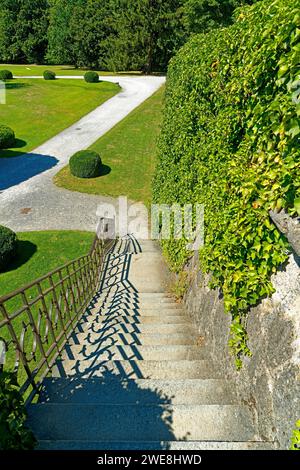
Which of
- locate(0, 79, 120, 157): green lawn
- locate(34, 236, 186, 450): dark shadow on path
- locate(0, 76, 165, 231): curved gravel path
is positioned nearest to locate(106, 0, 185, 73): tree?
locate(0, 79, 120, 157): green lawn

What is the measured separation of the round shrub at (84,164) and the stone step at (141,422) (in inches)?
542

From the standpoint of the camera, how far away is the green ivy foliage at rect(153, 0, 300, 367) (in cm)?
234

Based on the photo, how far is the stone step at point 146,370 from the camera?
3455mm

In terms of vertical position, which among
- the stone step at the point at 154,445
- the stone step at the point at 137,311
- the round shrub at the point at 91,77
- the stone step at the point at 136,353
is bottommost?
the stone step at the point at 137,311

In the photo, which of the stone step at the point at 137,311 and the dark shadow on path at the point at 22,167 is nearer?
the stone step at the point at 137,311

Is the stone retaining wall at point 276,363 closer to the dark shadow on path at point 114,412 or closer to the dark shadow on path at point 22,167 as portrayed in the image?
the dark shadow on path at point 114,412

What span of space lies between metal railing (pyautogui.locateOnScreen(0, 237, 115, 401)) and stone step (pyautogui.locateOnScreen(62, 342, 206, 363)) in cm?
33

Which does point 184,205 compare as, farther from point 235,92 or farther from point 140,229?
point 140,229

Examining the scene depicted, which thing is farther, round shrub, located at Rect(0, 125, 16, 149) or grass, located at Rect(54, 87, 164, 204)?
round shrub, located at Rect(0, 125, 16, 149)

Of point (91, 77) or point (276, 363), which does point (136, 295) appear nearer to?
point (276, 363)

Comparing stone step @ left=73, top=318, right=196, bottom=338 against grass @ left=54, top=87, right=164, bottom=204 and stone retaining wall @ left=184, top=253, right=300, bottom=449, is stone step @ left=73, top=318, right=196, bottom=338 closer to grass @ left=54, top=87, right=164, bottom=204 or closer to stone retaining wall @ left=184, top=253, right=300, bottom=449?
stone retaining wall @ left=184, top=253, right=300, bottom=449

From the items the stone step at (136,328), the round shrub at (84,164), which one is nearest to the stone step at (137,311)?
the stone step at (136,328)

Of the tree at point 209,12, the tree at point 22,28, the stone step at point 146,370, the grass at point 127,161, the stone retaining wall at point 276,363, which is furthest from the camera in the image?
the tree at point 22,28

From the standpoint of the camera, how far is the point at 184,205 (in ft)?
19.8
